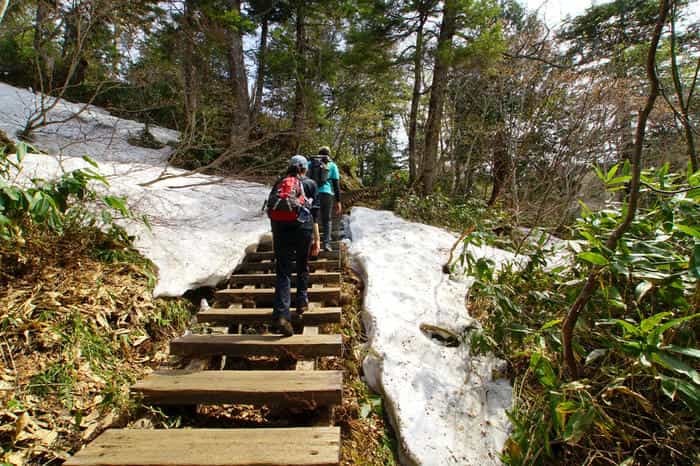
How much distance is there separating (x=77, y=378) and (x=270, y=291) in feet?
5.47

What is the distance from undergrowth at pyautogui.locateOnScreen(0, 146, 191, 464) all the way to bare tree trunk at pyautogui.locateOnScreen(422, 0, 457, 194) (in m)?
6.57

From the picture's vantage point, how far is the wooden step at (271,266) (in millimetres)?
3982

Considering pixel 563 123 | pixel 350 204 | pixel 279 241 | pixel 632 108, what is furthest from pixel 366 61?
pixel 279 241

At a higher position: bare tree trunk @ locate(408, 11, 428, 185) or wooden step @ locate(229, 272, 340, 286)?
bare tree trunk @ locate(408, 11, 428, 185)

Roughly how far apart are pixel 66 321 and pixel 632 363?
12.8 ft

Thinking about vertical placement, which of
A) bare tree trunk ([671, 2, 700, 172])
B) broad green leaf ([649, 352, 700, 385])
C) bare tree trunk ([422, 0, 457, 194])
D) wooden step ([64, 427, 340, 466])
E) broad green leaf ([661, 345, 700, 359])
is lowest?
wooden step ([64, 427, 340, 466])

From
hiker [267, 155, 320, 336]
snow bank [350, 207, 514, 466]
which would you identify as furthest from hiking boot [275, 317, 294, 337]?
snow bank [350, 207, 514, 466]

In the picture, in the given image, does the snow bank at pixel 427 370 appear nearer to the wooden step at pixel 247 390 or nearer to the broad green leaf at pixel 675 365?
the wooden step at pixel 247 390

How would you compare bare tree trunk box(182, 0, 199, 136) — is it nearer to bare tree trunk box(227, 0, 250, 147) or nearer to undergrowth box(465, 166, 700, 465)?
bare tree trunk box(227, 0, 250, 147)

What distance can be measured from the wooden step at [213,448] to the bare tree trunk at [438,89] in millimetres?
6908

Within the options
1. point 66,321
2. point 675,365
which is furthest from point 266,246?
point 675,365

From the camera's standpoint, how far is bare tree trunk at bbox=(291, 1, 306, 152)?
809 centimetres

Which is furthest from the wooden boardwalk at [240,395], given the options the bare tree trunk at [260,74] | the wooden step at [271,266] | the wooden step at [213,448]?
the bare tree trunk at [260,74]

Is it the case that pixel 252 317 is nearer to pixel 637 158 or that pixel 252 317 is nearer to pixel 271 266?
pixel 271 266
